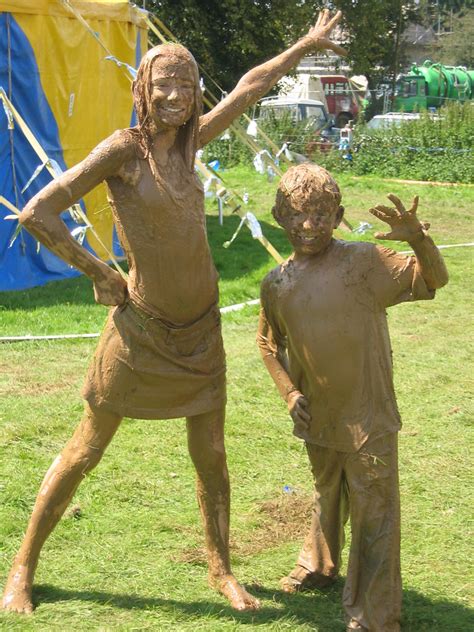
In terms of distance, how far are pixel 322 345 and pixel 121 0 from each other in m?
8.36

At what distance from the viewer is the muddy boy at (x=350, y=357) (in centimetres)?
346

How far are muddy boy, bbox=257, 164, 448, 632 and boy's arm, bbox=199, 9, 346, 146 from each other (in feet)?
1.62

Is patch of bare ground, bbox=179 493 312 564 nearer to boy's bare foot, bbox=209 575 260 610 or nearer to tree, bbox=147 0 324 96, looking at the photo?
boy's bare foot, bbox=209 575 260 610

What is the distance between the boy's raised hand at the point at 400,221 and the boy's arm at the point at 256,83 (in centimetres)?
90

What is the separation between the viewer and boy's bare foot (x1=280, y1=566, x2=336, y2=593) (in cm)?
406

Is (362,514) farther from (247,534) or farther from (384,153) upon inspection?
(384,153)

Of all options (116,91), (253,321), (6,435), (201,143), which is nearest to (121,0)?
(116,91)

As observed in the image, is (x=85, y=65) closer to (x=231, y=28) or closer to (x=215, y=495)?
(x=215, y=495)

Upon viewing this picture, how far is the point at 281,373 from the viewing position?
3.71 m

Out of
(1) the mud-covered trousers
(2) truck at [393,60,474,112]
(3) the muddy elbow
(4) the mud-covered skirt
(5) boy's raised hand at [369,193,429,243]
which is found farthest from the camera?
(2) truck at [393,60,474,112]

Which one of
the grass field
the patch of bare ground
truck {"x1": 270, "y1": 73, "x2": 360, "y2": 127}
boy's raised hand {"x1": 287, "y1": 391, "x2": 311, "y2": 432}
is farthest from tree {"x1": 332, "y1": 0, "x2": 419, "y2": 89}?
boy's raised hand {"x1": 287, "y1": 391, "x2": 311, "y2": 432}

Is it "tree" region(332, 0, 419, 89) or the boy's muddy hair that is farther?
"tree" region(332, 0, 419, 89)

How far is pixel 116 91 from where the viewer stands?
37.1ft

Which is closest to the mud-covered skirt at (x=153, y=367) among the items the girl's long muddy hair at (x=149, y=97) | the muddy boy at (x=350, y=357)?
the muddy boy at (x=350, y=357)
